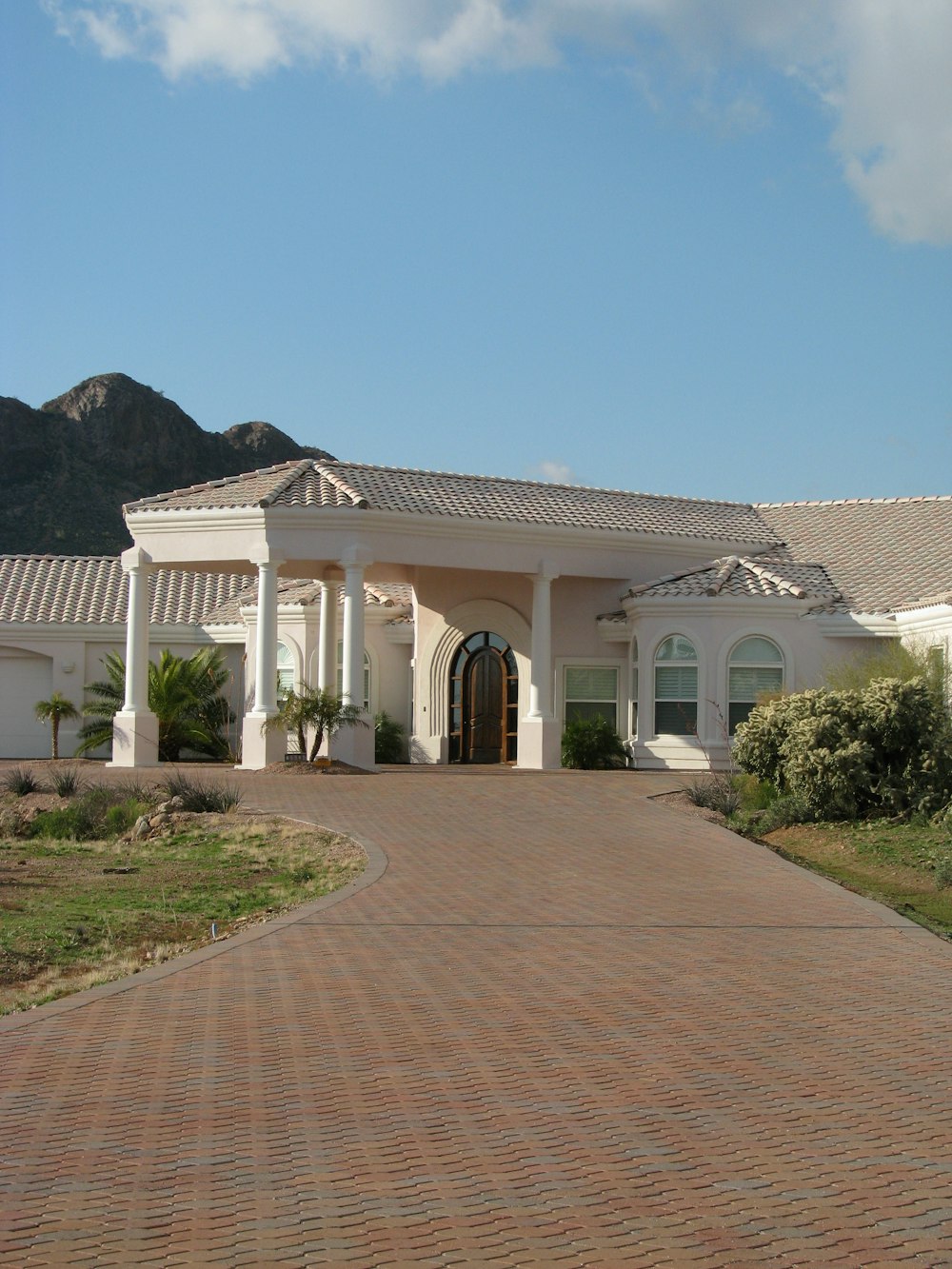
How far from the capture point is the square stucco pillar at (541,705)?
1064 inches

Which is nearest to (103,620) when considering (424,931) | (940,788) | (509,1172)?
(940,788)

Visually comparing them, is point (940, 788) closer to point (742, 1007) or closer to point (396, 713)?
point (742, 1007)

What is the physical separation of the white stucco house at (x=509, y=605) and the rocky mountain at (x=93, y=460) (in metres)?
31.7

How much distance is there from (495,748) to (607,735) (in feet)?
9.78

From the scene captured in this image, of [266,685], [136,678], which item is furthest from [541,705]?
[136,678]

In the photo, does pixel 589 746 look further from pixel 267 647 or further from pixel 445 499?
pixel 267 647

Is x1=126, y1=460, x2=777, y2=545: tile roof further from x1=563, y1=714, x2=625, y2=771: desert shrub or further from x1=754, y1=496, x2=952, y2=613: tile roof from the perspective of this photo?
x1=563, y1=714, x2=625, y2=771: desert shrub

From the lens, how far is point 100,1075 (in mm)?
7059

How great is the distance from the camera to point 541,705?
2723 centimetres

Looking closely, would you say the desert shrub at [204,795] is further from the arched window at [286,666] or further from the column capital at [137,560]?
the arched window at [286,666]

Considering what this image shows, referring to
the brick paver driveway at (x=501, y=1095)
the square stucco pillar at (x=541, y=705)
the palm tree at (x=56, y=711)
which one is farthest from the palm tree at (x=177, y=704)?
the brick paver driveway at (x=501, y=1095)

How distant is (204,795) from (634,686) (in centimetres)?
1104

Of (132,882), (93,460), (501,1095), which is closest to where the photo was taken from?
(501,1095)

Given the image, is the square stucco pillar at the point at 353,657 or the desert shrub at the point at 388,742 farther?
the desert shrub at the point at 388,742
